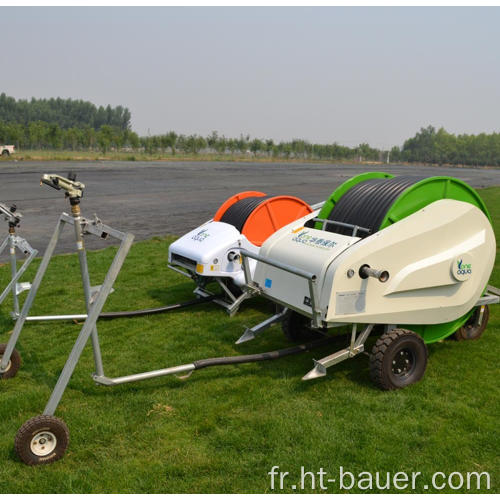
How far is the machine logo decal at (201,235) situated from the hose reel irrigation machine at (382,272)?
5.83 feet

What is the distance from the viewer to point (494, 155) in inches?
4360

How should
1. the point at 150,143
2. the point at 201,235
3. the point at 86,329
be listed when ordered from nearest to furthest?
the point at 86,329
the point at 201,235
the point at 150,143

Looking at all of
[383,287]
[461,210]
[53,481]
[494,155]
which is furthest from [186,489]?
[494,155]

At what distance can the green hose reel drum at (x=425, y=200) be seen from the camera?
4934mm

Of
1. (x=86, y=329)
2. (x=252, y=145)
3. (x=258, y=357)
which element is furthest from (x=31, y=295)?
(x=252, y=145)

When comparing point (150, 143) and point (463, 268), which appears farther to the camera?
point (150, 143)

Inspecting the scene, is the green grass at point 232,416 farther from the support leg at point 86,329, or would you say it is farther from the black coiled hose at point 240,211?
the black coiled hose at point 240,211

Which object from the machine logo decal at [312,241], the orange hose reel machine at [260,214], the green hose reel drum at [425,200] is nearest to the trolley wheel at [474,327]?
the green hose reel drum at [425,200]

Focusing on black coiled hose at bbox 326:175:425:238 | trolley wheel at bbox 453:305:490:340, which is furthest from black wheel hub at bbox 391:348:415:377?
trolley wheel at bbox 453:305:490:340

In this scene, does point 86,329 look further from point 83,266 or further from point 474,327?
point 474,327

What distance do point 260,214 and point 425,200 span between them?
2.75 m

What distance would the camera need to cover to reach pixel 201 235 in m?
7.26
